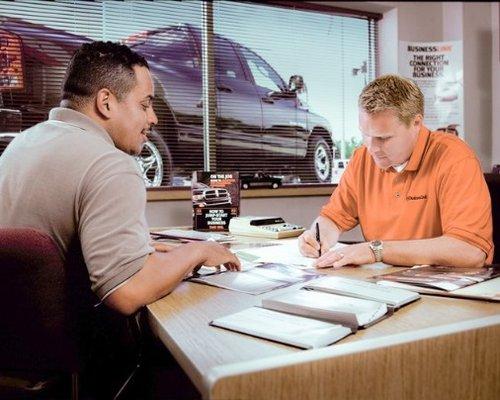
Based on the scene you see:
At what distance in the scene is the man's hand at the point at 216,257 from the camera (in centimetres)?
125

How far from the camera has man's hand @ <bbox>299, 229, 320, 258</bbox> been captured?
160 centimetres

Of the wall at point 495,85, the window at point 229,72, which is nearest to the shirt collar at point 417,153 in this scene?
the window at point 229,72

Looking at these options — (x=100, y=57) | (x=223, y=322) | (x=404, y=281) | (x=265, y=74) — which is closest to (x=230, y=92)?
(x=265, y=74)

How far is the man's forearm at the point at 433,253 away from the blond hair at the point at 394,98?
0.51 m

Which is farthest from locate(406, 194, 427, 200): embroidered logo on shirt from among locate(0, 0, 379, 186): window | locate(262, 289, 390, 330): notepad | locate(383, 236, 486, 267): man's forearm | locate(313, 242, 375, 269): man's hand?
locate(0, 0, 379, 186): window

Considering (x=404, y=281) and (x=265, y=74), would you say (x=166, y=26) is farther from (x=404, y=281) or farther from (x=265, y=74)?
(x=404, y=281)

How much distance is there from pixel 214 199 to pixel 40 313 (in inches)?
57.0

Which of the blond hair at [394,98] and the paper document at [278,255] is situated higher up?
the blond hair at [394,98]

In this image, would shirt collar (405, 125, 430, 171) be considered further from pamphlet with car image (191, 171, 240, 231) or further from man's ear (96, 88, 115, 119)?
man's ear (96, 88, 115, 119)

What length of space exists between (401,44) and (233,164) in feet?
4.78

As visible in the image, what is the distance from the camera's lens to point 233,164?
10.3ft

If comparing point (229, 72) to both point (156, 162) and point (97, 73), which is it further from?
point (97, 73)

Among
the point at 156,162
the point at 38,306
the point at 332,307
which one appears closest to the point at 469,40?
the point at 156,162

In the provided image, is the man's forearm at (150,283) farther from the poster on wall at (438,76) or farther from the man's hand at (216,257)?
the poster on wall at (438,76)
